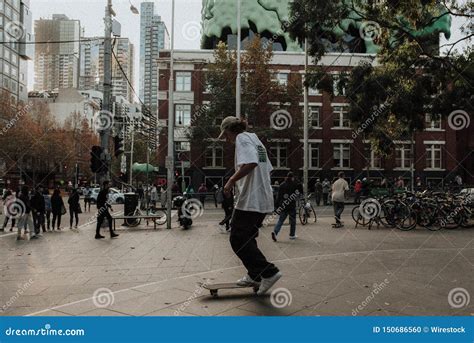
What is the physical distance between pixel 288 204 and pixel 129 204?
25.1 feet

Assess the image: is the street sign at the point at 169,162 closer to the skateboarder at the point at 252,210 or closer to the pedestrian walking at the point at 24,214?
the pedestrian walking at the point at 24,214

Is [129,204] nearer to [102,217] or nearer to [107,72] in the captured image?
[102,217]

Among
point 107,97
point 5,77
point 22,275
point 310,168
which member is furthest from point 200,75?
point 5,77

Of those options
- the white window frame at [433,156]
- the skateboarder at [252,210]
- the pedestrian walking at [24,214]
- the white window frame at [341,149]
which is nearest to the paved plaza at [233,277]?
the skateboarder at [252,210]

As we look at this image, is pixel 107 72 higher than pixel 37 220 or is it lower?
higher

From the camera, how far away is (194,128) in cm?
3584

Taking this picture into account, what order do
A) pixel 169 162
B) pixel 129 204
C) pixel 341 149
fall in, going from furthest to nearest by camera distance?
pixel 341 149, pixel 129 204, pixel 169 162

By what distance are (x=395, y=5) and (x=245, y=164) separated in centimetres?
864

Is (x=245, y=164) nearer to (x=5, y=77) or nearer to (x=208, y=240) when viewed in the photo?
(x=208, y=240)

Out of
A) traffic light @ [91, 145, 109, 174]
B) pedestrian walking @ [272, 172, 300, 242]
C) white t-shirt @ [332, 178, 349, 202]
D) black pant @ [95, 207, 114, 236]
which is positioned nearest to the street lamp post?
traffic light @ [91, 145, 109, 174]

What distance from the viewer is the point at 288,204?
11.4 m

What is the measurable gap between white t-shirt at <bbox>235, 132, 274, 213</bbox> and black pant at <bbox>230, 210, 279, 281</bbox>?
102 mm

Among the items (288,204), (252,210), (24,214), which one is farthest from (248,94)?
(252,210)

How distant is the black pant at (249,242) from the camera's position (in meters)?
4.76
